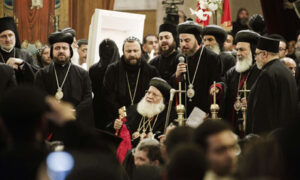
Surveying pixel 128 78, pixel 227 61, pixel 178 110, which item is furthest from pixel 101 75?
pixel 178 110

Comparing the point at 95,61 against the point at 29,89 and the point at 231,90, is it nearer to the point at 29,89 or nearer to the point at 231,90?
the point at 231,90

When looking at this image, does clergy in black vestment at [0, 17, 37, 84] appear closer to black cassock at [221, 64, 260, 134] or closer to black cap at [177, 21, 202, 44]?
black cap at [177, 21, 202, 44]

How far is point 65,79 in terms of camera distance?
8.94 meters

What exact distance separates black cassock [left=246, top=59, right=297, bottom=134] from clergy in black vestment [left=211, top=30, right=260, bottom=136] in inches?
39.0

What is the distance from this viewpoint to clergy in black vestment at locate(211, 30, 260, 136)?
8.23 metres

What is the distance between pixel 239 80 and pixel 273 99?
1.31 meters

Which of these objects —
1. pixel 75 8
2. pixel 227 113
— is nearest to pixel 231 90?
pixel 227 113

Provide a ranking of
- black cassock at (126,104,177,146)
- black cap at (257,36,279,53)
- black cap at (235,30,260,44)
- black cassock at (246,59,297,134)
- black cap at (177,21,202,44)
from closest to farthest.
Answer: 1. black cassock at (246,59,297,134)
2. black cap at (257,36,279,53)
3. black cassock at (126,104,177,146)
4. black cap at (235,30,260,44)
5. black cap at (177,21,202,44)

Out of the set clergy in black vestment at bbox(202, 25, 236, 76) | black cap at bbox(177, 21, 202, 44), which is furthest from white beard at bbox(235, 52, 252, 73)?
clergy in black vestment at bbox(202, 25, 236, 76)

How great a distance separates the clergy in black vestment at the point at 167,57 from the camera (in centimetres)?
934

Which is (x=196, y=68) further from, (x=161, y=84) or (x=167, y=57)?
(x=167, y=57)

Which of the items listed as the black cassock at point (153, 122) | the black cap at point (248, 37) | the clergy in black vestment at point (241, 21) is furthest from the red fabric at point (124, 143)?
the clergy in black vestment at point (241, 21)

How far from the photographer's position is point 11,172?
2.56 m

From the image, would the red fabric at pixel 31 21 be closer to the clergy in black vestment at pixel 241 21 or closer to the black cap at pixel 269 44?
the clergy in black vestment at pixel 241 21
